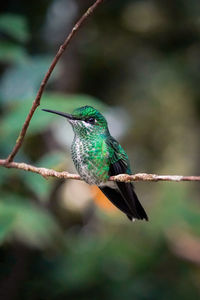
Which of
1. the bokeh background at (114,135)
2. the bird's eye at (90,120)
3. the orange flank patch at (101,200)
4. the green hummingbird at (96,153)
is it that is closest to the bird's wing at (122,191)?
the green hummingbird at (96,153)

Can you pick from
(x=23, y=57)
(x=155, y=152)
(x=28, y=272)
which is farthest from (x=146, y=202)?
(x=23, y=57)

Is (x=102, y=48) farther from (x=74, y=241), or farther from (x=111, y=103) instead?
(x=74, y=241)

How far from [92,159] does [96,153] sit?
1.4 inches

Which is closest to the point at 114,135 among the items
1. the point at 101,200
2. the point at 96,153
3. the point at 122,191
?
the point at 101,200

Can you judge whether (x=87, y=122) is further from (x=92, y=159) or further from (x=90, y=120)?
(x=92, y=159)

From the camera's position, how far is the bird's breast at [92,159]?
2400 millimetres

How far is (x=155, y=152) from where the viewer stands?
22.0 feet

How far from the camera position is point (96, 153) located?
248 cm

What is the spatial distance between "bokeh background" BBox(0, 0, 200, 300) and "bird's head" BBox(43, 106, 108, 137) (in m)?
0.50

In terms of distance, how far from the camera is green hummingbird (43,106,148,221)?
2385 millimetres

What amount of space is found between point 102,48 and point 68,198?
1867 millimetres

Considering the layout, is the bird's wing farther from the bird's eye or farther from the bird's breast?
the bird's eye

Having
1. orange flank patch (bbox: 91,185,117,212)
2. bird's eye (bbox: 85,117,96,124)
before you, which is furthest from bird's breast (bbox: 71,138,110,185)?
orange flank patch (bbox: 91,185,117,212)

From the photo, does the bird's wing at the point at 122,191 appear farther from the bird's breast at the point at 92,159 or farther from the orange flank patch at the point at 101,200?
the orange flank patch at the point at 101,200
